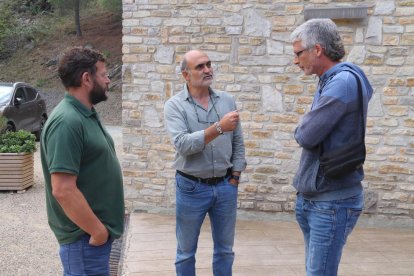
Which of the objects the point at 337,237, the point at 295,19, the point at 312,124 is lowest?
the point at 337,237

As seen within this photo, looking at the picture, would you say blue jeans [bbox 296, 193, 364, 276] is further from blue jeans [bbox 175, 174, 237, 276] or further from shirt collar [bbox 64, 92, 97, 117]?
shirt collar [bbox 64, 92, 97, 117]

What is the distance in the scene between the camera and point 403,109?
5.67 metres

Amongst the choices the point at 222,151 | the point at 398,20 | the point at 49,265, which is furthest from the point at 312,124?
the point at 398,20

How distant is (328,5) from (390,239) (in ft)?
8.52

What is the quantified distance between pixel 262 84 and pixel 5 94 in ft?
25.9

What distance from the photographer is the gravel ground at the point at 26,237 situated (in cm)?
473

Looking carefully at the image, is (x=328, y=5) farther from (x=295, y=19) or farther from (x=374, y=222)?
(x=374, y=222)

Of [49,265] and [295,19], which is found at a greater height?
[295,19]

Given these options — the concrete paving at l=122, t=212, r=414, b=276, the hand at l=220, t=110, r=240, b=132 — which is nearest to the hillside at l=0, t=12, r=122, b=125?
the concrete paving at l=122, t=212, r=414, b=276

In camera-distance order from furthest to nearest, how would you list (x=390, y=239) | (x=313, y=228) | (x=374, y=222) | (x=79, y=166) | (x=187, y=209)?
(x=374, y=222), (x=390, y=239), (x=187, y=209), (x=313, y=228), (x=79, y=166)

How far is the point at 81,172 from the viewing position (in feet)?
8.02

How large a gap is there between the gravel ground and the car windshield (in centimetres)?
368

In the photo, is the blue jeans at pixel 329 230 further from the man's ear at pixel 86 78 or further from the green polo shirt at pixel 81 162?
the man's ear at pixel 86 78

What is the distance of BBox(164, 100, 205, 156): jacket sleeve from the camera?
3.21 meters
